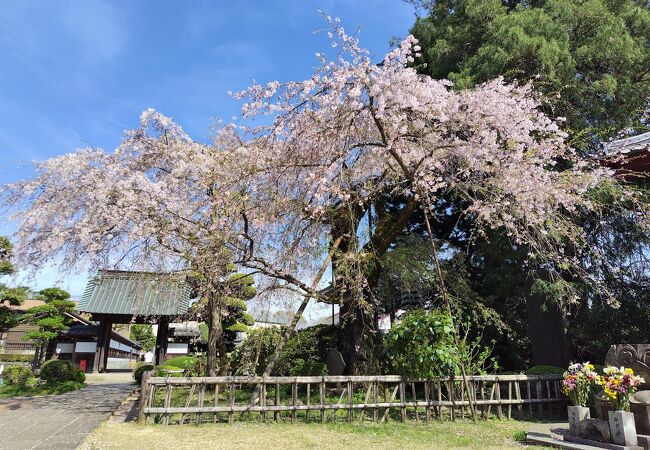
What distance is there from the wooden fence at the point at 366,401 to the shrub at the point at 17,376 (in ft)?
27.0

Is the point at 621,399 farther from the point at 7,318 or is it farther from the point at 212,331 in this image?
the point at 7,318

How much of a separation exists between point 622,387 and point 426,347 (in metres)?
3.00

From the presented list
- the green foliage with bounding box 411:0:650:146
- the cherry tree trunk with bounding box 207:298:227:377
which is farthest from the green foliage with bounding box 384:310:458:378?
the green foliage with bounding box 411:0:650:146

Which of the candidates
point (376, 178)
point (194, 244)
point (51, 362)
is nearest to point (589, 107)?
point (376, 178)

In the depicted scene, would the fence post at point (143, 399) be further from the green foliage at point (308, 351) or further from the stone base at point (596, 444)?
the stone base at point (596, 444)

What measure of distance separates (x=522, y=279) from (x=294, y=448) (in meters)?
7.24

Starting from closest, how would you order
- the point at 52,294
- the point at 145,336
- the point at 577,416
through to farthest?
the point at 577,416, the point at 52,294, the point at 145,336

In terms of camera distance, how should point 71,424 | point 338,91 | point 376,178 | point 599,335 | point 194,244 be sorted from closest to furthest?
1. point 338,91
2. point 71,424
3. point 194,244
4. point 376,178
5. point 599,335

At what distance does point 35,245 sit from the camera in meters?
7.90

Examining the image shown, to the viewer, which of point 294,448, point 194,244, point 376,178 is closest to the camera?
point 294,448

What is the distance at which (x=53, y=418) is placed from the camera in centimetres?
795

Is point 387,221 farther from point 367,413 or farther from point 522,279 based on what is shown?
point 367,413

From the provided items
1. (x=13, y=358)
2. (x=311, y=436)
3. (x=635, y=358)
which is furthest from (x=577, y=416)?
(x=13, y=358)

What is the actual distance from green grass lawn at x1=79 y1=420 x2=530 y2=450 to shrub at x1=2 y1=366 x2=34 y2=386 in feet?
29.8
